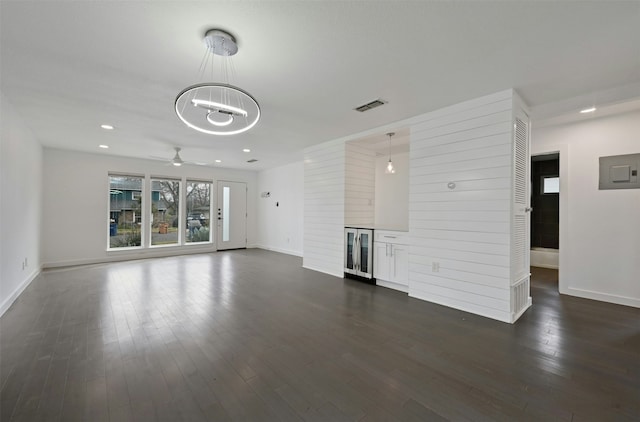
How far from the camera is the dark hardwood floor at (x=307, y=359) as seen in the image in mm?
1734

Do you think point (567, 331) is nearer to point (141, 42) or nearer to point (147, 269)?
point (141, 42)

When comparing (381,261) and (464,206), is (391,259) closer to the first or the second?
(381,261)

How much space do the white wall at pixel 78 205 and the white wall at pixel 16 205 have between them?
2.79 feet

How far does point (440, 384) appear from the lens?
1.98 m

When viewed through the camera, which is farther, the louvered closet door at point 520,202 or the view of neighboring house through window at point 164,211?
the view of neighboring house through window at point 164,211

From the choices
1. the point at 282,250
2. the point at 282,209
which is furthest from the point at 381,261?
the point at 282,209

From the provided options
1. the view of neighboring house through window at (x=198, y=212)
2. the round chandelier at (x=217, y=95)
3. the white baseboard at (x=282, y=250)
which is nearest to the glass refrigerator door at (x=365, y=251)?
the round chandelier at (x=217, y=95)

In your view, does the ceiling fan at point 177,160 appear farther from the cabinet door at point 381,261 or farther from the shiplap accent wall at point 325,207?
the cabinet door at point 381,261

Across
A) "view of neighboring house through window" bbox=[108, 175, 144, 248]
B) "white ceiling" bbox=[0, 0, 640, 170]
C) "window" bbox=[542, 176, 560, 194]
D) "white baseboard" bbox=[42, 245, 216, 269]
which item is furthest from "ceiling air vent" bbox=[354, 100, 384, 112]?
"white baseboard" bbox=[42, 245, 216, 269]

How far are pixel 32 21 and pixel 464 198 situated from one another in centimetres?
439

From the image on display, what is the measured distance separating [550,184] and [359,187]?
502cm

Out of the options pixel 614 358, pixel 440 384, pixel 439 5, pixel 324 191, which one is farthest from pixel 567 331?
pixel 324 191

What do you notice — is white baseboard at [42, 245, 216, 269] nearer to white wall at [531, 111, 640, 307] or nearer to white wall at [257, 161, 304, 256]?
white wall at [257, 161, 304, 256]

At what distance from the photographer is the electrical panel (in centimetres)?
367
